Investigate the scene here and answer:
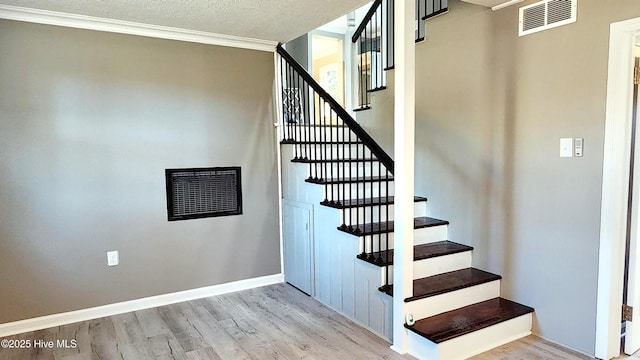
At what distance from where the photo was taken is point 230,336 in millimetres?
2822

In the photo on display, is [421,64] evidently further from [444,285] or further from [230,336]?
[230,336]

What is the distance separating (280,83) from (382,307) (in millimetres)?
2368

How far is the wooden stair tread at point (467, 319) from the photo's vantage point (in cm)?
244

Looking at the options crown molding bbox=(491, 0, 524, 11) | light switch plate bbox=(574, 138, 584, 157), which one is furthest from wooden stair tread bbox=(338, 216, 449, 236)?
crown molding bbox=(491, 0, 524, 11)

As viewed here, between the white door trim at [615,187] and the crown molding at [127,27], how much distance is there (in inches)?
108

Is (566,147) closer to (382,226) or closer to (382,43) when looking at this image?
(382,226)

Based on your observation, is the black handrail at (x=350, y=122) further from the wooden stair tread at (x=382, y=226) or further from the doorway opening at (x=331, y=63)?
the doorway opening at (x=331, y=63)

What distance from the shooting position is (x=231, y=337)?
2.81 metres

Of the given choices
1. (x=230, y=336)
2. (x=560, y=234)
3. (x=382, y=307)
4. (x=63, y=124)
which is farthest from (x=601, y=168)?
(x=63, y=124)

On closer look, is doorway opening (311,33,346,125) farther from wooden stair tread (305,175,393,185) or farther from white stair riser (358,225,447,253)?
white stair riser (358,225,447,253)

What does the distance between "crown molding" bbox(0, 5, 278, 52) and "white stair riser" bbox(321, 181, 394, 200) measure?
61.2 inches

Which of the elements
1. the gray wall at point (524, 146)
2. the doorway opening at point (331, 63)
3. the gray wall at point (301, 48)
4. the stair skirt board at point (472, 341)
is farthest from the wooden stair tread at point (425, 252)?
the gray wall at point (301, 48)

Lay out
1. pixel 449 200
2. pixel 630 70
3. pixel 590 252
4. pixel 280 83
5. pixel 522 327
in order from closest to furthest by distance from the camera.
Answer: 1. pixel 630 70
2. pixel 590 252
3. pixel 522 327
4. pixel 449 200
5. pixel 280 83

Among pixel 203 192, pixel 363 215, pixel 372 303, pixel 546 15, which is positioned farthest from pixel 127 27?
pixel 546 15
